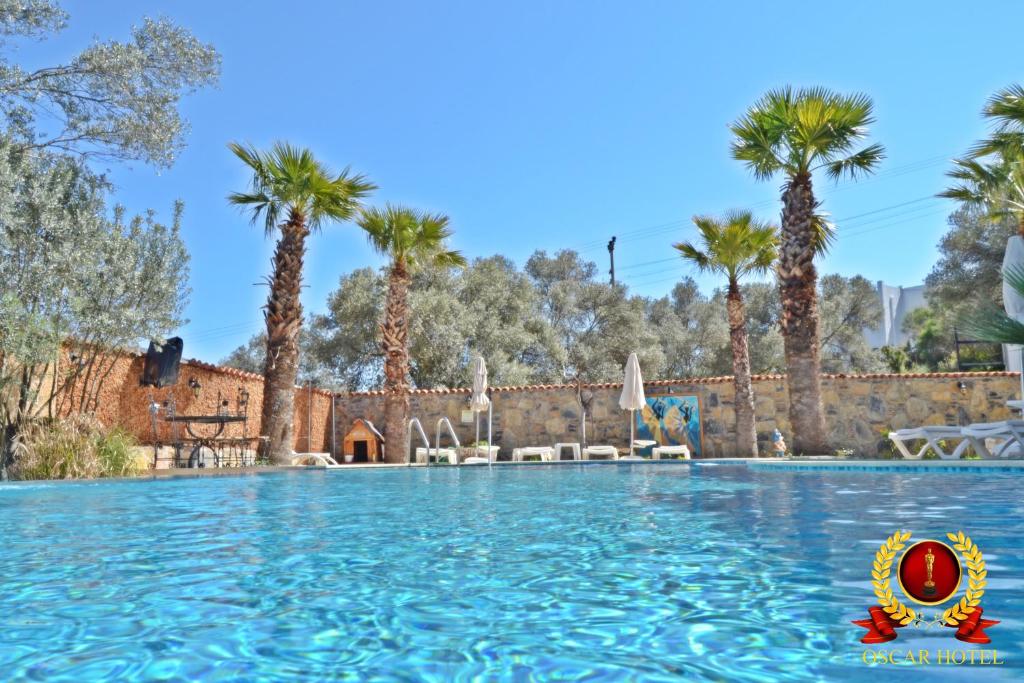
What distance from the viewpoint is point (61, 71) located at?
41.5 ft

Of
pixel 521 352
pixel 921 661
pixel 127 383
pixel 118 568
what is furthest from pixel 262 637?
pixel 521 352

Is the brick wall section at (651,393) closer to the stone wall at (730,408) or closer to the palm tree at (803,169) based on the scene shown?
the stone wall at (730,408)

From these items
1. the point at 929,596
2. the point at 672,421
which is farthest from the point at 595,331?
the point at 929,596

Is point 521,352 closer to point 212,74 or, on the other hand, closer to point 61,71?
point 212,74

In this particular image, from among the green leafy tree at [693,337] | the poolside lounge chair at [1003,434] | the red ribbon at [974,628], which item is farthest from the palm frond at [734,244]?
the red ribbon at [974,628]

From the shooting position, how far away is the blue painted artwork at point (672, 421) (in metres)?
19.4

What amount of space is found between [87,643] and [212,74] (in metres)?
13.6

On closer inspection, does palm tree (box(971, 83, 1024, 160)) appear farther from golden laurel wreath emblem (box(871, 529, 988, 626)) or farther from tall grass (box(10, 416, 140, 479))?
tall grass (box(10, 416, 140, 479))

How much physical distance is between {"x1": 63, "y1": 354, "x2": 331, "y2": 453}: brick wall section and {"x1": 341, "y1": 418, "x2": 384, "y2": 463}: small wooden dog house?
1.18 metres

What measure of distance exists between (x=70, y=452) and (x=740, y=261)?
48.3 ft

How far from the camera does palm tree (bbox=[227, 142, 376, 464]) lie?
1470cm

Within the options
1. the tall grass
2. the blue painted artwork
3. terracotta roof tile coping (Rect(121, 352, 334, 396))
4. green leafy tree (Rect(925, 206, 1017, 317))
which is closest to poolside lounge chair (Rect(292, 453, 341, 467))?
Answer: terracotta roof tile coping (Rect(121, 352, 334, 396))

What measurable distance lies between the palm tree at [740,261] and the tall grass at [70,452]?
13.3 metres

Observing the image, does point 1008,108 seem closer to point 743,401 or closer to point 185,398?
point 743,401
